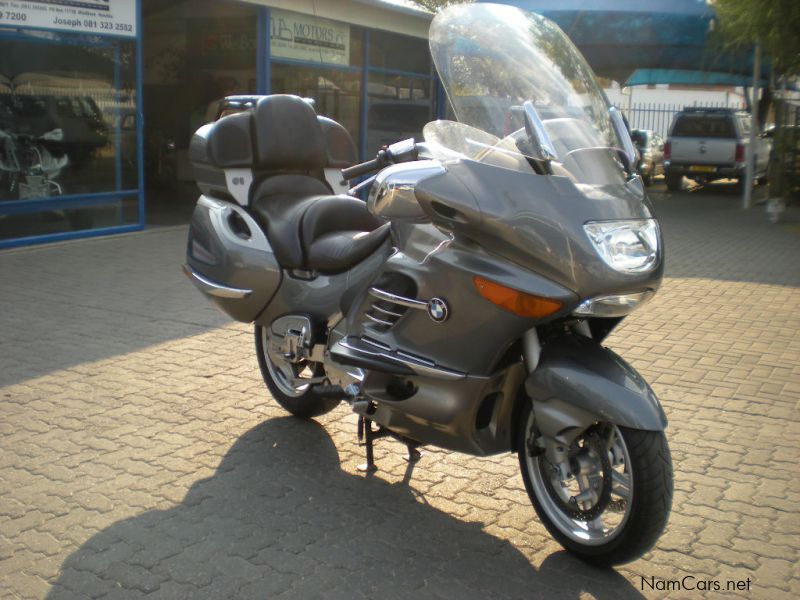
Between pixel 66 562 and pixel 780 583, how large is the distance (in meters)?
2.70

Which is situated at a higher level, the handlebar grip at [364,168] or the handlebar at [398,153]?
the handlebar at [398,153]

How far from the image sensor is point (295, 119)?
5.28 metres

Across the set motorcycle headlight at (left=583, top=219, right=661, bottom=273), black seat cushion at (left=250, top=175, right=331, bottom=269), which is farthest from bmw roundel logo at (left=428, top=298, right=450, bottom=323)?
black seat cushion at (left=250, top=175, right=331, bottom=269)

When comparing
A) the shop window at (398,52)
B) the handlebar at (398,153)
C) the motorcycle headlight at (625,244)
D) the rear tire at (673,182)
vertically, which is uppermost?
the shop window at (398,52)

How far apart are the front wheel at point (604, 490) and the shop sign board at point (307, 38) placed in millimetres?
11865

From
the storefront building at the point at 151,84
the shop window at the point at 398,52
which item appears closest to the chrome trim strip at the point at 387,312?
the storefront building at the point at 151,84

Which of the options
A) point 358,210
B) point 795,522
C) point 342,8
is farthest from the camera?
point 342,8

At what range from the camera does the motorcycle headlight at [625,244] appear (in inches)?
134

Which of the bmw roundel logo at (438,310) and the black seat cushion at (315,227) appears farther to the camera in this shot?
the black seat cushion at (315,227)

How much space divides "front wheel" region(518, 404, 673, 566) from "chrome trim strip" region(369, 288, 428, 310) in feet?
1.92

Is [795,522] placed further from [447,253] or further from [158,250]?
[158,250]

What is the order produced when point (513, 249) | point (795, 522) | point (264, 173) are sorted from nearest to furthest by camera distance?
1. point (513, 249)
2. point (795, 522)
3. point (264, 173)

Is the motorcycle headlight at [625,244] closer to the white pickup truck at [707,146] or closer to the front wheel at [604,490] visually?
the front wheel at [604,490]

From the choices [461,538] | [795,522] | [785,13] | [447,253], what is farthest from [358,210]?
[785,13]
